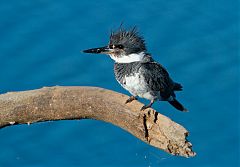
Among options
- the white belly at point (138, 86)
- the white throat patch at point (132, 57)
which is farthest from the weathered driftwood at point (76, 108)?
the white throat patch at point (132, 57)

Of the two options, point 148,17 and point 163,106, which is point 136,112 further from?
point 148,17

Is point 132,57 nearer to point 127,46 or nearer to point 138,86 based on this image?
point 127,46

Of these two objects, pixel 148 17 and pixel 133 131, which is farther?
pixel 148 17

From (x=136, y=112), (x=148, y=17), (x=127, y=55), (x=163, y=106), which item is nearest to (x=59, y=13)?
(x=148, y=17)

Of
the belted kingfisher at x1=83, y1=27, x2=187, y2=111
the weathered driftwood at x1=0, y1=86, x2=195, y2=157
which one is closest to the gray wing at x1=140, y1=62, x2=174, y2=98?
the belted kingfisher at x1=83, y1=27, x2=187, y2=111

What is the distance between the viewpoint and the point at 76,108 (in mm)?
3244

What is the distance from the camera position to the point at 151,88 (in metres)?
3.38

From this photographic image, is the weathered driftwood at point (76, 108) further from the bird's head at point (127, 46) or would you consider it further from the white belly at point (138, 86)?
the bird's head at point (127, 46)

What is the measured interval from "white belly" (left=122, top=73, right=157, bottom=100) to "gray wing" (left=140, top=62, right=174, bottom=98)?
23 millimetres

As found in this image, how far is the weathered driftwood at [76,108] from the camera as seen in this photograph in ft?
10.0

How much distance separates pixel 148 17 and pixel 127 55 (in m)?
2.16

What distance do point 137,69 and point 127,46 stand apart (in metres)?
0.13

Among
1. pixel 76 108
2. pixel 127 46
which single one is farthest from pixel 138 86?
pixel 76 108

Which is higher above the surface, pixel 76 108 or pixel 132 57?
pixel 132 57
